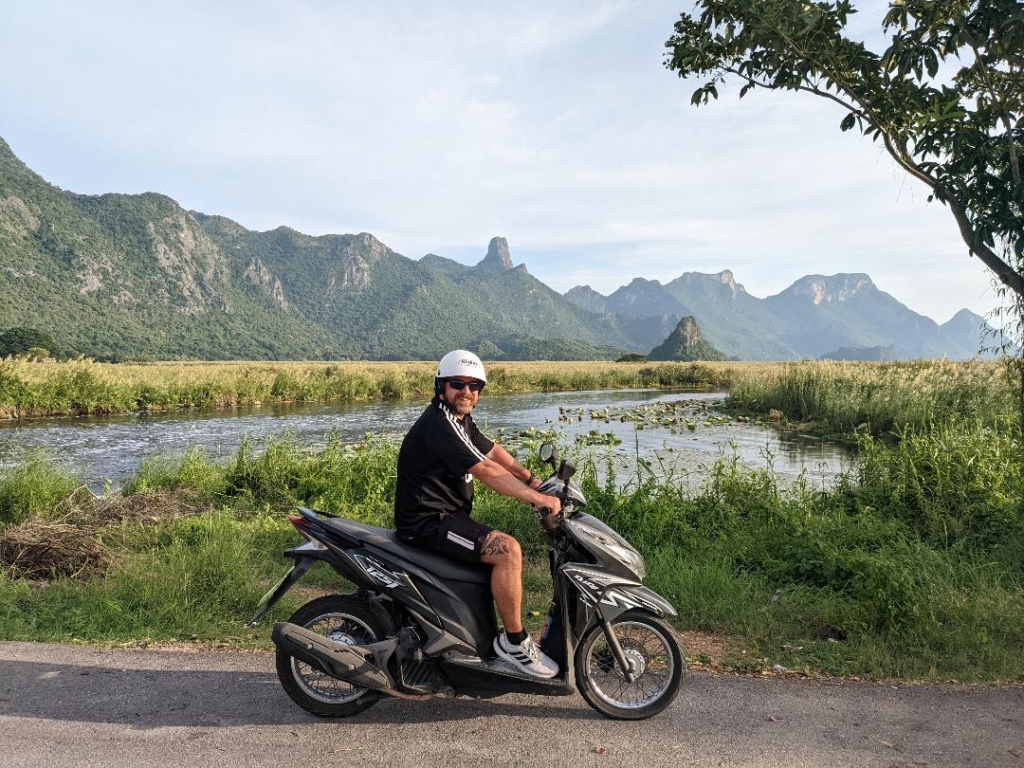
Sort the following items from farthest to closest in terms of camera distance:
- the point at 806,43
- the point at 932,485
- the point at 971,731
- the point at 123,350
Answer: the point at 123,350
the point at 932,485
the point at 806,43
the point at 971,731

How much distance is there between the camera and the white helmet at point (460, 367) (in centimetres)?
367

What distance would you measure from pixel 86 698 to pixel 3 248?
123m

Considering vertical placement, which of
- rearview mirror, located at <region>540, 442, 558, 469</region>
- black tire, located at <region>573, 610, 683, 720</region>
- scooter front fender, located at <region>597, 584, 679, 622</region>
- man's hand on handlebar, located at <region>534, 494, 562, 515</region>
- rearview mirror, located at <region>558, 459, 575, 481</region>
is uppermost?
rearview mirror, located at <region>540, 442, 558, 469</region>

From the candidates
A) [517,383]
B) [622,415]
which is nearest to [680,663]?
[622,415]

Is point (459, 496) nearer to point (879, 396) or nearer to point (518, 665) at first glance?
point (518, 665)

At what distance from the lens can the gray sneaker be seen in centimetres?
357

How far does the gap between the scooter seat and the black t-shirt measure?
3.1 inches

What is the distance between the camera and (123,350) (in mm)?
98438

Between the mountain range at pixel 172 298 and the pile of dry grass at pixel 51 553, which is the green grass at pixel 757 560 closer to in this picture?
the pile of dry grass at pixel 51 553

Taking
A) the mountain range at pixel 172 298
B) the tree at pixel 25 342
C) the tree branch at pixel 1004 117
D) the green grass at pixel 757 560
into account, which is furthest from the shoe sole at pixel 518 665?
the mountain range at pixel 172 298

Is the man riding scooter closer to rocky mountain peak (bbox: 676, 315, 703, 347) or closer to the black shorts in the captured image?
the black shorts

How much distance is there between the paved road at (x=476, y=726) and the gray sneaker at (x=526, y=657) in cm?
27

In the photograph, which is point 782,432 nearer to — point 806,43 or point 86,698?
point 806,43

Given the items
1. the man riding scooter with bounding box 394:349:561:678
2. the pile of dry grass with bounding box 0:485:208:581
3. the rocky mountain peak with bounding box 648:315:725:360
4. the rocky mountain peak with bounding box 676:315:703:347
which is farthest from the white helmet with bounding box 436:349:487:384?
the rocky mountain peak with bounding box 676:315:703:347
